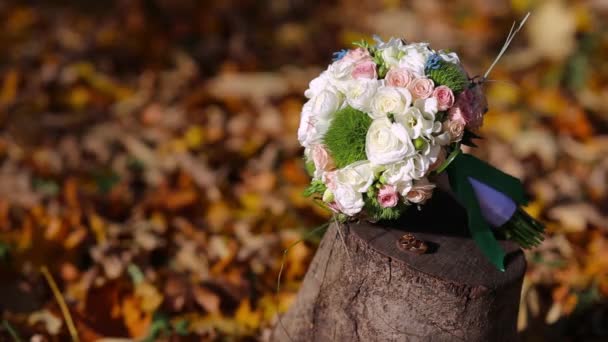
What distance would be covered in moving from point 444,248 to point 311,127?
598 mm

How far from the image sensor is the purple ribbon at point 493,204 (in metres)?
2.50

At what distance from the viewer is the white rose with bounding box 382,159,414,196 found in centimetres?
216

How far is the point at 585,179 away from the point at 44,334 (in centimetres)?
318

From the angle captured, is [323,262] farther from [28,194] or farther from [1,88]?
[1,88]

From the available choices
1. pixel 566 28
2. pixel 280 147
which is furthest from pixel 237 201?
pixel 566 28

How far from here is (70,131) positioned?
4.66 metres

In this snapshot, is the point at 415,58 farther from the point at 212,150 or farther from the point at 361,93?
the point at 212,150

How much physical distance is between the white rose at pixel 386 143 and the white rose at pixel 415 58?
204mm

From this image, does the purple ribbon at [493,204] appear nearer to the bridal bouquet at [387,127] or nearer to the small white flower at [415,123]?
the bridal bouquet at [387,127]

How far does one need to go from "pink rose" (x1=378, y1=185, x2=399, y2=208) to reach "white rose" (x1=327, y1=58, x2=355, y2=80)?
373mm

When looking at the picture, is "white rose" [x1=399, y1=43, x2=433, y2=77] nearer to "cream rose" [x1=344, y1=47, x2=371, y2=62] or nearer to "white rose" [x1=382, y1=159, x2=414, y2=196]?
"cream rose" [x1=344, y1=47, x2=371, y2=62]

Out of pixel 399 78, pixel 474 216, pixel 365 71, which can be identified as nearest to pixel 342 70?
pixel 365 71

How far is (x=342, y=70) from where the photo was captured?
7.50 ft

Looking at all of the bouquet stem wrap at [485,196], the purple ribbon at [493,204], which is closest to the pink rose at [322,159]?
the bouquet stem wrap at [485,196]
